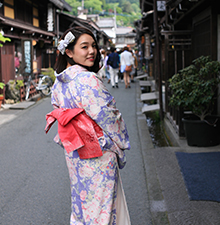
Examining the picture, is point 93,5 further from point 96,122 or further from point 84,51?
point 96,122

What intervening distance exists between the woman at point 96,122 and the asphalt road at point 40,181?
1358mm

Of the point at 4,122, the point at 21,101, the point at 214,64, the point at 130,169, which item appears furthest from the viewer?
the point at 21,101

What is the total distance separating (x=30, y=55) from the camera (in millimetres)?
15922

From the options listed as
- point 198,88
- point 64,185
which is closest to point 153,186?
point 64,185

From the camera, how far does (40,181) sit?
5.26 metres

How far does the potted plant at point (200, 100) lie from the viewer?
6258 mm

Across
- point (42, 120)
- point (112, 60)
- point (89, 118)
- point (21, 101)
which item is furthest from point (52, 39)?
point (89, 118)

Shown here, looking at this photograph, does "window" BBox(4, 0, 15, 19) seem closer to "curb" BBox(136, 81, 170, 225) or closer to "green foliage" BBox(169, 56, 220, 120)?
"curb" BBox(136, 81, 170, 225)

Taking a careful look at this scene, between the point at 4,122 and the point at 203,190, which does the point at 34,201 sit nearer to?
the point at 203,190

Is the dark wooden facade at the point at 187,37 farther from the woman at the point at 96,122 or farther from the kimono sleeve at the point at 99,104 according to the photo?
the kimono sleeve at the point at 99,104

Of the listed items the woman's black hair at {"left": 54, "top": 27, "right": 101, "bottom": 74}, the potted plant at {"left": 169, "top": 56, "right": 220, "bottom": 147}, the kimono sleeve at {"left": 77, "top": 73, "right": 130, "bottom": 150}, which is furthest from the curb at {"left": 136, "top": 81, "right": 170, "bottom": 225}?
the woman's black hair at {"left": 54, "top": 27, "right": 101, "bottom": 74}

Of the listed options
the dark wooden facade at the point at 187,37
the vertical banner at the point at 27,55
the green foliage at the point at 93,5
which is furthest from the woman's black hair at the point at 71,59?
the green foliage at the point at 93,5

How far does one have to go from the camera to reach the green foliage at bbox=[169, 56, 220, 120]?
623cm

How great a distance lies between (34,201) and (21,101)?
10.2m
